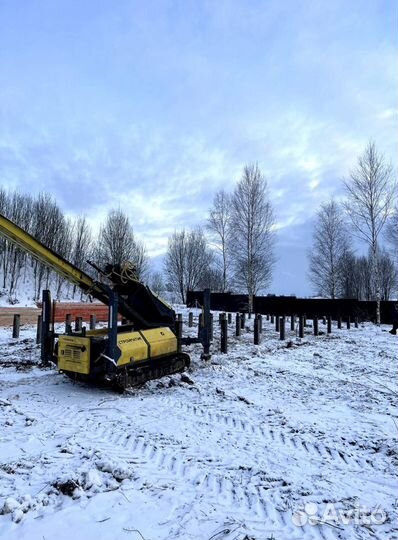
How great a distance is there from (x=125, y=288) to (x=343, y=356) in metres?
6.57

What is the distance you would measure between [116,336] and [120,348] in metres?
0.24

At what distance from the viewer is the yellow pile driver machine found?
668cm

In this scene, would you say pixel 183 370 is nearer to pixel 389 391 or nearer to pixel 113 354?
pixel 113 354

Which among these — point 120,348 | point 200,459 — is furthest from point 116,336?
point 200,459

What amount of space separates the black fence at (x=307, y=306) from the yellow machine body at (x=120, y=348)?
1418 centimetres

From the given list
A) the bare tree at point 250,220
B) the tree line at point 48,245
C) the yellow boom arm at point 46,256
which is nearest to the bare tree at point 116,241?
the tree line at point 48,245

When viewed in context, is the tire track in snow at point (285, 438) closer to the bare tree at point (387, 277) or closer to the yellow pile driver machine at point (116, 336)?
the yellow pile driver machine at point (116, 336)

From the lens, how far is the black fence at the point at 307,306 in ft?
76.2

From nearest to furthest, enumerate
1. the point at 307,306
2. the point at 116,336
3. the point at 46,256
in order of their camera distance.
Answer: the point at 116,336, the point at 46,256, the point at 307,306

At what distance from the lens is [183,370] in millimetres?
8703

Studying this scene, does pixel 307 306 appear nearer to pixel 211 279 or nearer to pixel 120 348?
pixel 120 348

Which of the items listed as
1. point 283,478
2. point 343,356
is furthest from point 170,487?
point 343,356

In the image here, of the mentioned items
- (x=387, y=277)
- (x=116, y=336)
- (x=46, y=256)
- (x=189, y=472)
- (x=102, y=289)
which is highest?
(x=387, y=277)

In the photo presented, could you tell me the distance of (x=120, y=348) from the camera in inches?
267
